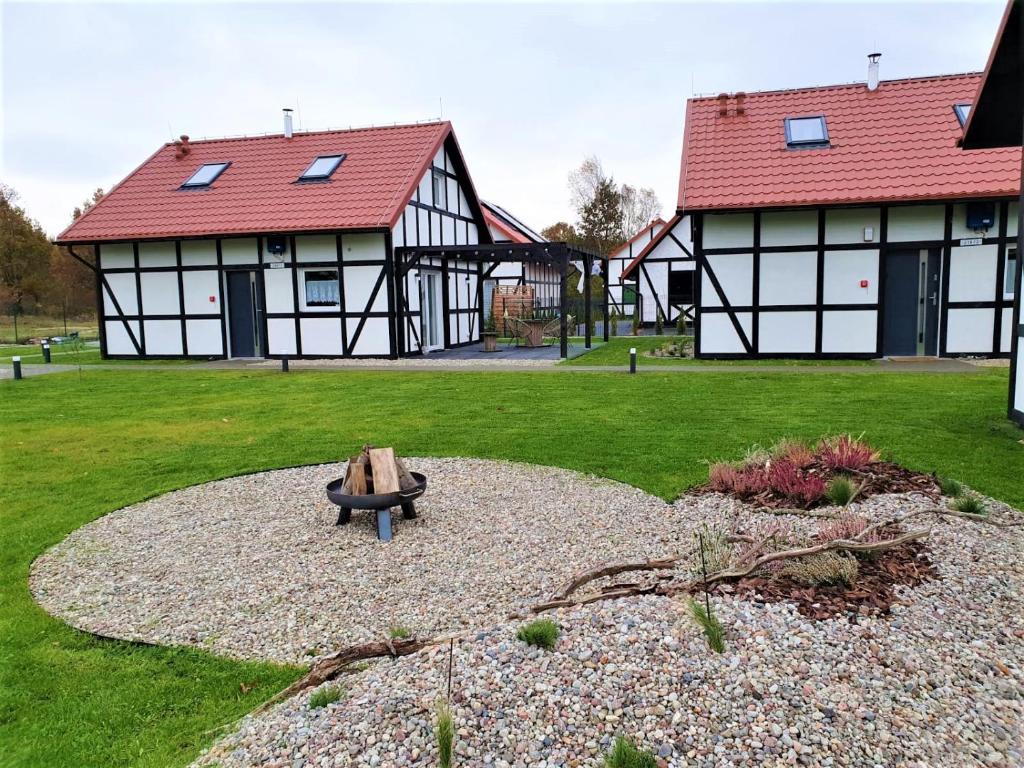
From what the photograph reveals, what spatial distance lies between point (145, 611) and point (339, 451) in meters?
3.86

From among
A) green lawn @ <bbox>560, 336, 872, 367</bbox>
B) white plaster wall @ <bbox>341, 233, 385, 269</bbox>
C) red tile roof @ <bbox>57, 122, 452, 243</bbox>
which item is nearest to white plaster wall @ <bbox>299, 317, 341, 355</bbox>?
white plaster wall @ <bbox>341, 233, 385, 269</bbox>

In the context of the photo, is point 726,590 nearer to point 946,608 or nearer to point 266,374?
point 946,608

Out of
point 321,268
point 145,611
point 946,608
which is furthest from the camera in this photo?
point 321,268

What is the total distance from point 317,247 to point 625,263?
71.3 ft

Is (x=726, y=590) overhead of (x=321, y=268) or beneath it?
beneath

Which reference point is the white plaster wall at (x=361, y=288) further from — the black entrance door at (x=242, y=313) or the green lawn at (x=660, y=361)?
the green lawn at (x=660, y=361)

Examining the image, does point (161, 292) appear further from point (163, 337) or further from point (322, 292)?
point (322, 292)

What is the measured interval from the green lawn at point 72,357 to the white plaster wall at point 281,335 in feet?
6.07

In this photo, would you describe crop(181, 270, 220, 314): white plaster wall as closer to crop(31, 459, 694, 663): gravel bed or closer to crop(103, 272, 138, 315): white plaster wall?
crop(103, 272, 138, 315): white plaster wall

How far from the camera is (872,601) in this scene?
3684 mm

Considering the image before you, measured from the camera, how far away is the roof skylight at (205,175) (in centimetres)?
1955

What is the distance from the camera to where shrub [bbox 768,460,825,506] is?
5.50m

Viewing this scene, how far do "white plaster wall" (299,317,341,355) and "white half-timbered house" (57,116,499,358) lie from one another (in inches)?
0.9

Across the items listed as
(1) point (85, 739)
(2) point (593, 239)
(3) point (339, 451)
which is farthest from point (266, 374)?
(2) point (593, 239)
